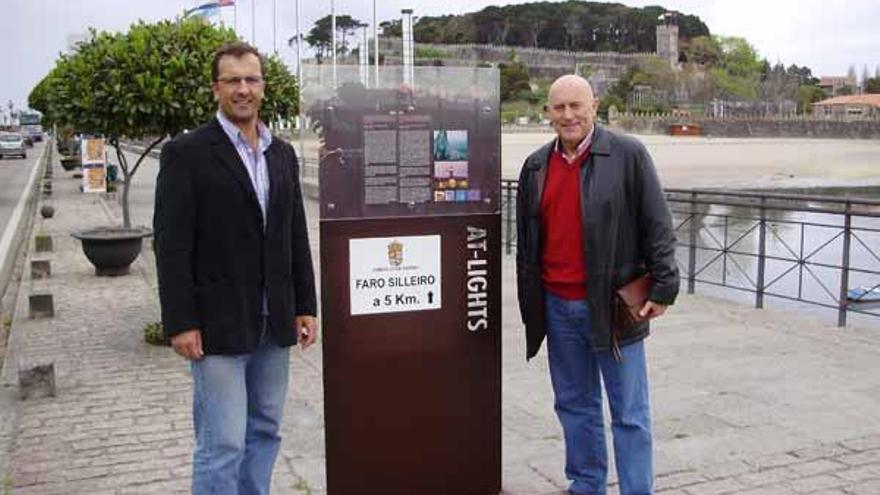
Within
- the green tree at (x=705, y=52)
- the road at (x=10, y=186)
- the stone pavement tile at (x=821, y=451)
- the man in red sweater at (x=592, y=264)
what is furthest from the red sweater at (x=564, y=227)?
the green tree at (x=705, y=52)

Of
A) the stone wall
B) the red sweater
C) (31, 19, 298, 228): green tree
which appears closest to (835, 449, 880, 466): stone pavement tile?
the red sweater

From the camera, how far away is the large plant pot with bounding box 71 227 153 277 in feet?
37.1

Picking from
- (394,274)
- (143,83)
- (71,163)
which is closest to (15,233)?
(143,83)

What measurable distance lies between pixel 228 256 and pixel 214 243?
0.21ft

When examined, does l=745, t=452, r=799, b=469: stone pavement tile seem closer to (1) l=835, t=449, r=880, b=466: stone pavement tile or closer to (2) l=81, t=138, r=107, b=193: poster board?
(1) l=835, t=449, r=880, b=466: stone pavement tile

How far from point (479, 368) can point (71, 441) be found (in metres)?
2.55

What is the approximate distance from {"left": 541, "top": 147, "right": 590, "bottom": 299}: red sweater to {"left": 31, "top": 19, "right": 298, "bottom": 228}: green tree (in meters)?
4.51

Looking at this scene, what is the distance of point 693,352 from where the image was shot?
23.8 feet

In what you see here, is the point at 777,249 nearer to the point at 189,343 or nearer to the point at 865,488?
the point at 865,488

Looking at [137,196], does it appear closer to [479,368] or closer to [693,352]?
[693,352]

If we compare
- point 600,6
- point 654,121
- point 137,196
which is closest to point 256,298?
point 137,196

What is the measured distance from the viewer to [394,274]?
12.9 feet

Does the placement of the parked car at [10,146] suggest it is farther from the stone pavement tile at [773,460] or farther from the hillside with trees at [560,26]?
the hillside with trees at [560,26]

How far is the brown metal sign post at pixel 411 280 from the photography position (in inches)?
149
